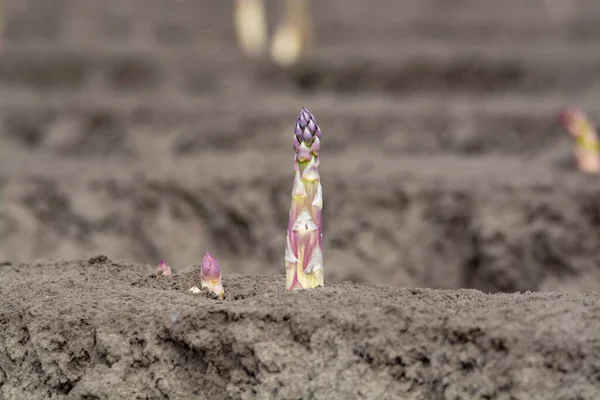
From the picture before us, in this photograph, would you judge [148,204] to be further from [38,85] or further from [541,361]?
[541,361]

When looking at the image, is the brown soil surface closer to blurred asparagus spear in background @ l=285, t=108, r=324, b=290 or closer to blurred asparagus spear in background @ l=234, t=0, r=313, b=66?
blurred asparagus spear in background @ l=285, t=108, r=324, b=290

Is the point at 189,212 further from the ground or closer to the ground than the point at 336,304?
further from the ground

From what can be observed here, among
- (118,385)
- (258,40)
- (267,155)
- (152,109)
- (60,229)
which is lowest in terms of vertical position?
(118,385)

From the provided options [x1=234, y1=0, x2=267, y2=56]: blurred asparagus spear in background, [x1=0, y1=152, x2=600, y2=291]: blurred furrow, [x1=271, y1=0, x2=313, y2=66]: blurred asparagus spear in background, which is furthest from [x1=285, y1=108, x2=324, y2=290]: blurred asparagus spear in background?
[x1=234, y1=0, x2=267, y2=56]: blurred asparagus spear in background

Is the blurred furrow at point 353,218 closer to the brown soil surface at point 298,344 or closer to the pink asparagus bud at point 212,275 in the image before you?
the brown soil surface at point 298,344

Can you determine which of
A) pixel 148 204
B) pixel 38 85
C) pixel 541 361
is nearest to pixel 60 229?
pixel 148 204

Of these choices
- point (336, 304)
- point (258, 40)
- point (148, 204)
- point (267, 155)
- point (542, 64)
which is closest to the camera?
point (336, 304)
